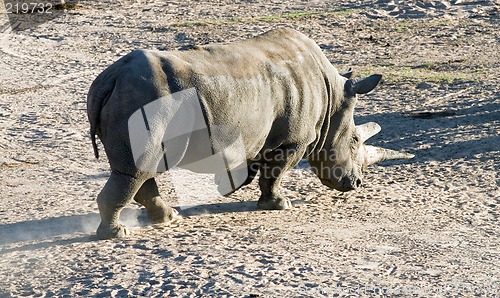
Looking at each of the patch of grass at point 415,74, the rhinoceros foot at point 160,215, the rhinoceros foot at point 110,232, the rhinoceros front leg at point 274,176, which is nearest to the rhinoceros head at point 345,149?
the rhinoceros front leg at point 274,176

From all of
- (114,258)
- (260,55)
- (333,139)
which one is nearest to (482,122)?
(333,139)

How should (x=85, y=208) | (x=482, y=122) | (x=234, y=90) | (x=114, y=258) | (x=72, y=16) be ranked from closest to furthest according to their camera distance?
1. (x=114, y=258)
2. (x=234, y=90)
3. (x=85, y=208)
4. (x=482, y=122)
5. (x=72, y=16)

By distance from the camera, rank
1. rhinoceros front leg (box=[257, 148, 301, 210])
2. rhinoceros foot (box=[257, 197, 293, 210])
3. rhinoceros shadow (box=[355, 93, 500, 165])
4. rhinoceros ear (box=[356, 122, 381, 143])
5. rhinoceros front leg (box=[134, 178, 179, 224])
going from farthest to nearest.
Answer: rhinoceros shadow (box=[355, 93, 500, 165]), rhinoceros ear (box=[356, 122, 381, 143]), rhinoceros foot (box=[257, 197, 293, 210]), rhinoceros front leg (box=[257, 148, 301, 210]), rhinoceros front leg (box=[134, 178, 179, 224])

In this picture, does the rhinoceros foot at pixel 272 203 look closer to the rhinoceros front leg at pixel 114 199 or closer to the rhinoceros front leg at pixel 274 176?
the rhinoceros front leg at pixel 274 176

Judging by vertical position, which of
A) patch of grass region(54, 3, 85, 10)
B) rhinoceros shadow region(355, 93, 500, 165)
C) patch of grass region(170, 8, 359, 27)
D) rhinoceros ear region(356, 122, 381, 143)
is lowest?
rhinoceros shadow region(355, 93, 500, 165)

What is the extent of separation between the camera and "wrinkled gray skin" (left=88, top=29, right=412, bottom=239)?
732cm

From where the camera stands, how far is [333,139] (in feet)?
29.6

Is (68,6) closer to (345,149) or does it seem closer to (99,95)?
(345,149)

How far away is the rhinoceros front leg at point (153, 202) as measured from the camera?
7.99 metres

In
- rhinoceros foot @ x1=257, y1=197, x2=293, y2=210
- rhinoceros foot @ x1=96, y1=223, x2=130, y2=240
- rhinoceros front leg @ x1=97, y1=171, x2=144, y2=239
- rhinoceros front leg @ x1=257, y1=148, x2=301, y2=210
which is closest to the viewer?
rhinoceros front leg @ x1=97, y1=171, x2=144, y2=239

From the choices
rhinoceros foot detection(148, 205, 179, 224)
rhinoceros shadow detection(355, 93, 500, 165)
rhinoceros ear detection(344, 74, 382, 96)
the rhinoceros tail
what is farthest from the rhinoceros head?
the rhinoceros tail

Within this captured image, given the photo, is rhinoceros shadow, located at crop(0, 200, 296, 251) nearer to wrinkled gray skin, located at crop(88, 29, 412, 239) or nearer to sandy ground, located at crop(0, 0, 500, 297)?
sandy ground, located at crop(0, 0, 500, 297)

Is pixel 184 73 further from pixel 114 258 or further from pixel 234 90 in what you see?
pixel 114 258

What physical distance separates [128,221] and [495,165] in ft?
12.6
